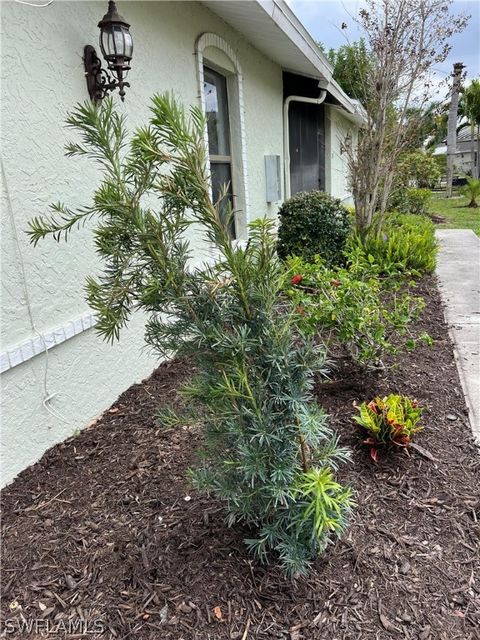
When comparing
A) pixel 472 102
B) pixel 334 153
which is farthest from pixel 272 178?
pixel 472 102

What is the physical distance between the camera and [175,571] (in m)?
1.97

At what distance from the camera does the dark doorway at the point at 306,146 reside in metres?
9.73

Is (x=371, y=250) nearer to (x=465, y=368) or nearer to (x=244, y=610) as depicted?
(x=465, y=368)

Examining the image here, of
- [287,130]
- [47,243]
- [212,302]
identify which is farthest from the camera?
[287,130]

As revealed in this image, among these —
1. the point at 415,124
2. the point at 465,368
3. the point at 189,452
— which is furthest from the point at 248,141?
the point at 189,452

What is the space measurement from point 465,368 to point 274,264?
118 inches

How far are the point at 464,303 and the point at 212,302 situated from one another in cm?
512

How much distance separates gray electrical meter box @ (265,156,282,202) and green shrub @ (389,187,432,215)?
5.52m

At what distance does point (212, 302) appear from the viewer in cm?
164

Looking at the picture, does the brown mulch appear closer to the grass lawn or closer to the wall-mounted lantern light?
the wall-mounted lantern light

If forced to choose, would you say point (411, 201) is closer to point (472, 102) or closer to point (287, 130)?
point (287, 130)

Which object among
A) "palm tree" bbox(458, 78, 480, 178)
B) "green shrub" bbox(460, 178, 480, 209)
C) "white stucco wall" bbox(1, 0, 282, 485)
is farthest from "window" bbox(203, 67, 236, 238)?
"palm tree" bbox(458, 78, 480, 178)

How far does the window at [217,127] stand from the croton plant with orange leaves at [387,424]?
3.70 metres

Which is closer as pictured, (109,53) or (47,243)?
(47,243)
